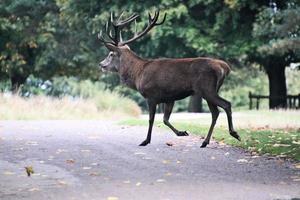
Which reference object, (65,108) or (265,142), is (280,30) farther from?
(265,142)

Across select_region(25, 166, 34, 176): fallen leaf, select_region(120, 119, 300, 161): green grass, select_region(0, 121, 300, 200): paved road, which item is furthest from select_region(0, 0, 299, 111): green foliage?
select_region(25, 166, 34, 176): fallen leaf

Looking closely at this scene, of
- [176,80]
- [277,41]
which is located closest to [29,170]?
[176,80]

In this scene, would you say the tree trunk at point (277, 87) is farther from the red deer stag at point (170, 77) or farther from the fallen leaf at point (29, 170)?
the fallen leaf at point (29, 170)

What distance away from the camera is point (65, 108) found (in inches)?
1041

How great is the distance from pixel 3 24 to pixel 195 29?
11.3 m

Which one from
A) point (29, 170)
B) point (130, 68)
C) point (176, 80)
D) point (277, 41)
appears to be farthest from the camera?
point (277, 41)

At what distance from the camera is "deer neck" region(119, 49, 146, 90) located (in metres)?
13.8

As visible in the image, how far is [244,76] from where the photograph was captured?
162 ft

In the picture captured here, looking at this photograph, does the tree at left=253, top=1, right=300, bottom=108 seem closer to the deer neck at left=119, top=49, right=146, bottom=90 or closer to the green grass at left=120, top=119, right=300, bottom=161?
the green grass at left=120, top=119, right=300, bottom=161

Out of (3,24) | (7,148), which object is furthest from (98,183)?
(3,24)

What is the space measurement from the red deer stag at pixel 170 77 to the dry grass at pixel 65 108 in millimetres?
10920

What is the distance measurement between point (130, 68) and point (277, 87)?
21.0m

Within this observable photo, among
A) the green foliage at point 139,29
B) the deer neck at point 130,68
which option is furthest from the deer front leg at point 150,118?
the green foliage at point 139,29

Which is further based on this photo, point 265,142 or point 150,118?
point 265,142
